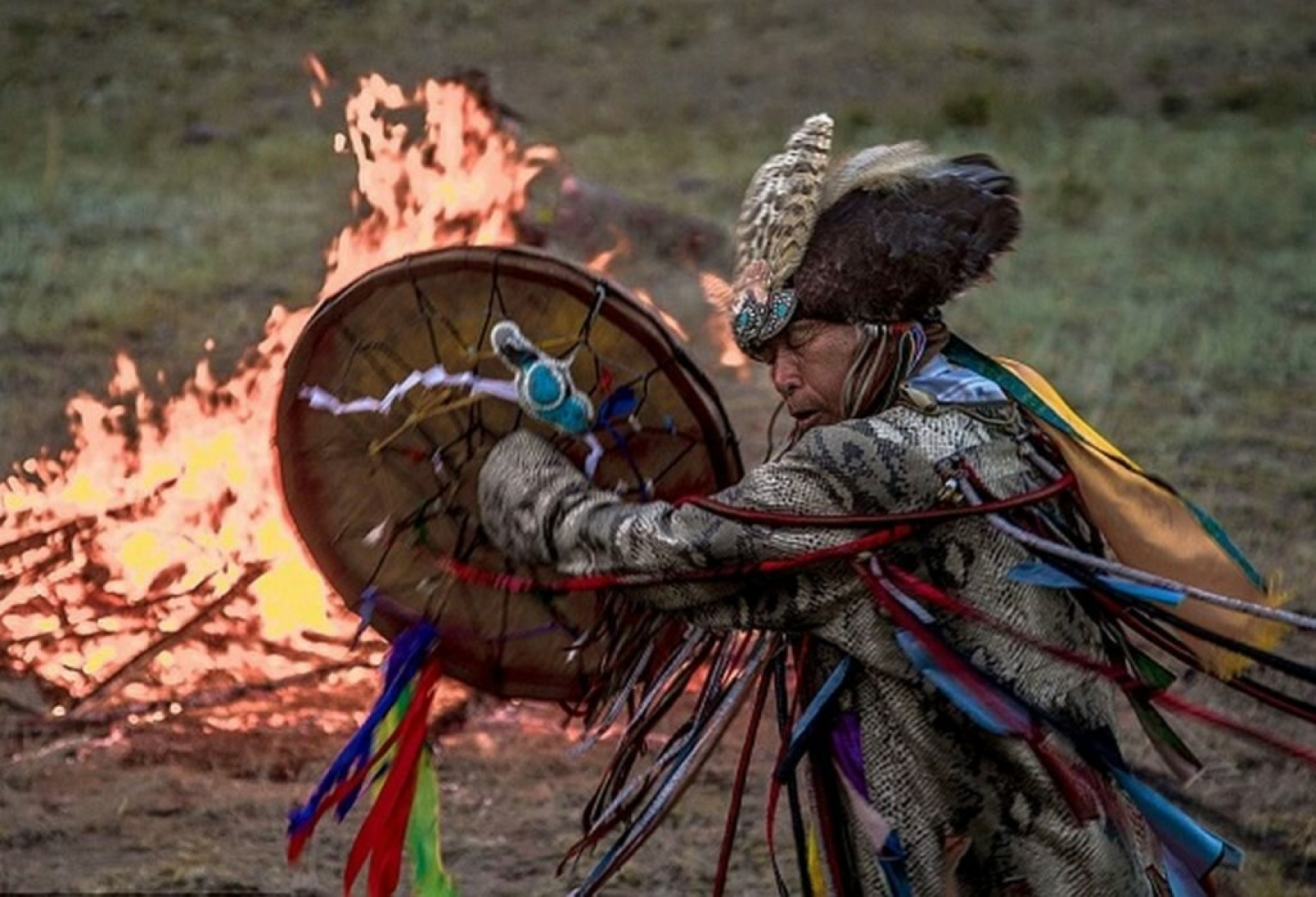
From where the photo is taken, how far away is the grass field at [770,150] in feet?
31.3

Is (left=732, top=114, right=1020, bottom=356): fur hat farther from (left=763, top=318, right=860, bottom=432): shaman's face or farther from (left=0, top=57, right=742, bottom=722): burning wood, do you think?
(left=0, top=57, right=742, bottom=722): burning wood

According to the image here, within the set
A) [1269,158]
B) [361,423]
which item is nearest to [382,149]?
[361,423]

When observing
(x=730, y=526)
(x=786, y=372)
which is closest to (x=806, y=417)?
(x=786, y=372)

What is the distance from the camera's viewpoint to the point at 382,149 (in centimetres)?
522

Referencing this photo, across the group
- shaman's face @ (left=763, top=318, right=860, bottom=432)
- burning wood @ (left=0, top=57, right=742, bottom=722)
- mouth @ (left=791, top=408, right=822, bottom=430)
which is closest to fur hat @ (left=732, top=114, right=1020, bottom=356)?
shaman's face @ (left=763, top=318, right=860, bottom=432)

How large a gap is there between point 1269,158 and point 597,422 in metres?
12.5

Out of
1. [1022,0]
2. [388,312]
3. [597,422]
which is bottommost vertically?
[597,422]

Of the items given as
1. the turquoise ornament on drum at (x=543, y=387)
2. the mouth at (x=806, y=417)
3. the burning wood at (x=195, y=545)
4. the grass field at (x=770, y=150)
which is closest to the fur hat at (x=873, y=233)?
the mouth at (x=806, y=417)

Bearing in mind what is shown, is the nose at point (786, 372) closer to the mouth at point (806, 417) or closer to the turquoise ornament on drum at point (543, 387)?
the mouth at point (806, 417)

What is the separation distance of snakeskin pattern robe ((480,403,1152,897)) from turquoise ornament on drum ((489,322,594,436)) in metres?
0.11

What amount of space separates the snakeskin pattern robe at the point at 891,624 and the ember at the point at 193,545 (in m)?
2.38

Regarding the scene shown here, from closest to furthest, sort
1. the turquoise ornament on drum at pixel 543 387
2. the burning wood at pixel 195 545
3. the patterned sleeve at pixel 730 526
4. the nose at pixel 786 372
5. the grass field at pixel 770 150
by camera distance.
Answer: the patterned sleeve at pixel 730 526
the nose at pixel 786 372
the turquoise ornament on drum at pixel 543 387
the burning wood at pixel 195 545
the grass field at pixel 770 150

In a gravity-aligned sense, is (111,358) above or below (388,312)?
above

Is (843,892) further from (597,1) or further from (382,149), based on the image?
(597,1)
